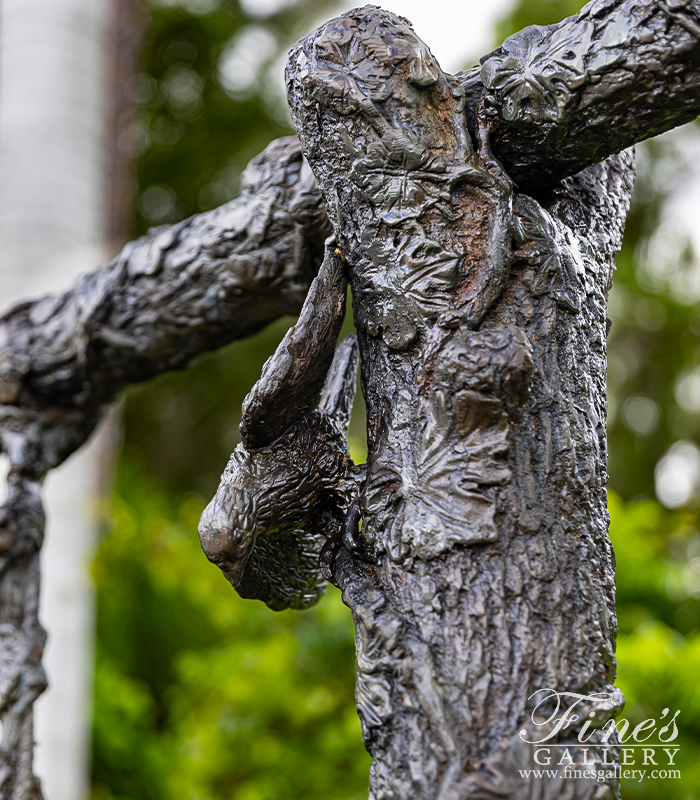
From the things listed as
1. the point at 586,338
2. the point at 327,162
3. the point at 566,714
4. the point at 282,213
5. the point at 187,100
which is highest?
the point at 187,100

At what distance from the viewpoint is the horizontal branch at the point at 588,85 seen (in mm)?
603

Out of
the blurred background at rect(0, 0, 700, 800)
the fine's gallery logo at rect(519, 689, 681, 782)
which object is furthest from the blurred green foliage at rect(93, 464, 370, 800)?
the fine's gallery logo at rect(519, 689, 681, 782)

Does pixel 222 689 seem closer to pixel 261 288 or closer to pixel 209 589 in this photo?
pixel 209 589

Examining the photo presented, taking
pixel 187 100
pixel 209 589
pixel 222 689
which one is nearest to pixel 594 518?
Result: pixel 222 689

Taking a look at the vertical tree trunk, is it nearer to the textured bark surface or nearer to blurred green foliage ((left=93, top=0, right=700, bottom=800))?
the textured bark surface

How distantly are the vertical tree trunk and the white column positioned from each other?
6.00 feet

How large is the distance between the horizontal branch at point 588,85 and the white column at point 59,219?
186cm

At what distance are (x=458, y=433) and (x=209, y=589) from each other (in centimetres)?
259

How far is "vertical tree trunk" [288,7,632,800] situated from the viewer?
58cm

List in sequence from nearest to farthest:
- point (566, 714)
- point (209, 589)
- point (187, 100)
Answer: point (566, 714)
point (209, 589)
point (187, 100)

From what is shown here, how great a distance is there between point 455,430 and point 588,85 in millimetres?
287

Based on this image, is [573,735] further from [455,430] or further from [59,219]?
[59,219]

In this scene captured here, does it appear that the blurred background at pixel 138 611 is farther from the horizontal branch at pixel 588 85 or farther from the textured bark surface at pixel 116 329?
the horizontal branch at pixel 588 85

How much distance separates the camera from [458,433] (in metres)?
0.63
